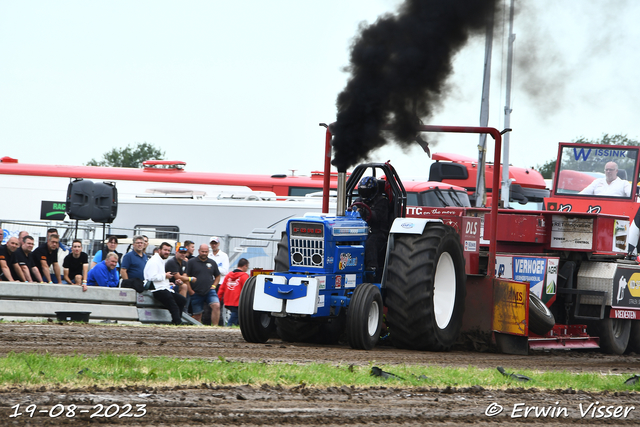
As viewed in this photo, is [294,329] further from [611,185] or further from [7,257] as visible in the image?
[611,185]

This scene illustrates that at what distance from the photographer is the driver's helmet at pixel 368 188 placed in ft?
31.6

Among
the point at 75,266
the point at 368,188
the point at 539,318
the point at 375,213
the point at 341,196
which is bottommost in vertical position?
the point at 539,318

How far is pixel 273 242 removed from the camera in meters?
16.9

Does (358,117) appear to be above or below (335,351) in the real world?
above

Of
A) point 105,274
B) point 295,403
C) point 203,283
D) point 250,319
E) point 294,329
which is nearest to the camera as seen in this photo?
point 295,403

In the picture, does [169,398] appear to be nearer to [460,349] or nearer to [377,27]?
[460,349]

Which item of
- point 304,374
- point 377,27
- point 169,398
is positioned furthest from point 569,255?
point 169,398

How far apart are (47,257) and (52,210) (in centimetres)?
1121

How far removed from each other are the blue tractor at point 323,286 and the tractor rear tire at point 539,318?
192 cm

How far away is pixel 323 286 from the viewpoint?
28.8 feet

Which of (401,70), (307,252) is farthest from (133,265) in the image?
(401,70)

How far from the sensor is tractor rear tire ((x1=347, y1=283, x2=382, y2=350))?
8484 millimetres

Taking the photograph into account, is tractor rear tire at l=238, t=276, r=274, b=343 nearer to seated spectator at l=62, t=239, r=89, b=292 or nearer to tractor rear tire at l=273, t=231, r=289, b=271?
tractor rear tire at l=273, t=231, r=289, b=271

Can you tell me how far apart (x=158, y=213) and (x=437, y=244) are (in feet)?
43.9
